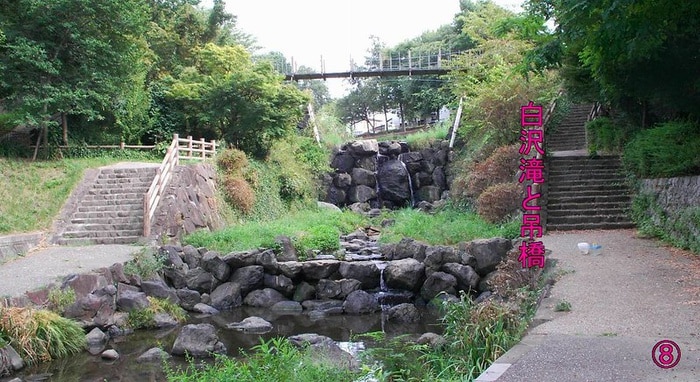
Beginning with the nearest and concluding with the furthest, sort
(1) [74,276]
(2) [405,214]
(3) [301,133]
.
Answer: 1. (1) [74,276]
2. (2) [405,214]
3. (3) [301,133]

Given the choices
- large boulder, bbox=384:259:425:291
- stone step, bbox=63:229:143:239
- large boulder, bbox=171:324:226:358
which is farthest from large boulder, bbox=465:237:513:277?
stone step, bbox=63:229:143:239

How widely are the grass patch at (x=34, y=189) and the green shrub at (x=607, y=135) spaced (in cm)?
1618

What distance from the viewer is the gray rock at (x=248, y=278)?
1316 centimetres

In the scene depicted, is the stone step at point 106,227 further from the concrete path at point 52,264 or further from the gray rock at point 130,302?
the gray rock at point 130,302

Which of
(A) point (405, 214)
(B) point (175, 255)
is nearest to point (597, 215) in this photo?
(A) point (405, 214)

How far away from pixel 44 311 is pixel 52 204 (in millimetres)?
7616

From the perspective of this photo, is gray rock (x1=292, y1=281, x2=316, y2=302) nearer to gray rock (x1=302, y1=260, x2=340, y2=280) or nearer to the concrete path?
gray rock (x1=302, y1=260, x2=340, y2=280)

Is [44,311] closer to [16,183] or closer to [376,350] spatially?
[376,350]

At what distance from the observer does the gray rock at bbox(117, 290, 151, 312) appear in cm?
1083

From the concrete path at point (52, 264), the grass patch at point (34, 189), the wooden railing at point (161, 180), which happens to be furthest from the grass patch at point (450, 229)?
the grass patch at point (34, 189)

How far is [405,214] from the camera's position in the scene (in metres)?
20.4

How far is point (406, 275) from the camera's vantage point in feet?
42.0

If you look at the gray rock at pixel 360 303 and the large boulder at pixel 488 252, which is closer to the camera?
the gray rock at pixel 360 303

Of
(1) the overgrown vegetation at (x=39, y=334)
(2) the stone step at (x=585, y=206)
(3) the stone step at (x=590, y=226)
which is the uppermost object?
(2) the stone step at (x=585, y=206)
